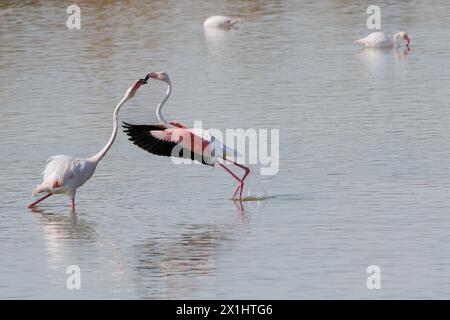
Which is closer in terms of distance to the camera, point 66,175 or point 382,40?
point 66,175

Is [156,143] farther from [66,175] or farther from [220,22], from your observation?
[220,22]

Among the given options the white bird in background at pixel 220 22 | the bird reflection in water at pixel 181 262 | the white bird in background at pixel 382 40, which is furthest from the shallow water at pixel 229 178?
the white bird in background at pixel 220 22

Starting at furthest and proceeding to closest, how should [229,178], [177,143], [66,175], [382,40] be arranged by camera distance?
[382,40] → [229,178] → [177,143] → [66,175]

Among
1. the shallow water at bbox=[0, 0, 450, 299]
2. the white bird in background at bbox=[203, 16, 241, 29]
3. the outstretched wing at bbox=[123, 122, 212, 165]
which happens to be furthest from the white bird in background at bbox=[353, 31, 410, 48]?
the outstretched wing at bbox=[123, 122, 212, 165]

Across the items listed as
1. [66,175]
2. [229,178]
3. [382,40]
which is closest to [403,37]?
[382,40]

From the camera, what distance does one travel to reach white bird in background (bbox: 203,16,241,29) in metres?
30.0

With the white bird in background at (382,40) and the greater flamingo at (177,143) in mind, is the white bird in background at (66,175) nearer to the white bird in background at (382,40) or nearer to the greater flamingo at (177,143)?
the greater flamingo at (177,143)

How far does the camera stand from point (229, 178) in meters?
16.0

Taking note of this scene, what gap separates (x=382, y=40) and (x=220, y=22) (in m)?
4.42

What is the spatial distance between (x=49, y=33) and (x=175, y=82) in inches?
312

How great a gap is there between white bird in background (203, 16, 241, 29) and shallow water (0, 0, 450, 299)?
0.38 meters

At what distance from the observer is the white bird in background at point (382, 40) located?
26797mm

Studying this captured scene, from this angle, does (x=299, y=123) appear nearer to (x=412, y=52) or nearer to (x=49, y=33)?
(x=412, y=52)

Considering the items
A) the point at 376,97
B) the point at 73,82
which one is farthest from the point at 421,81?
the point at 73,82
